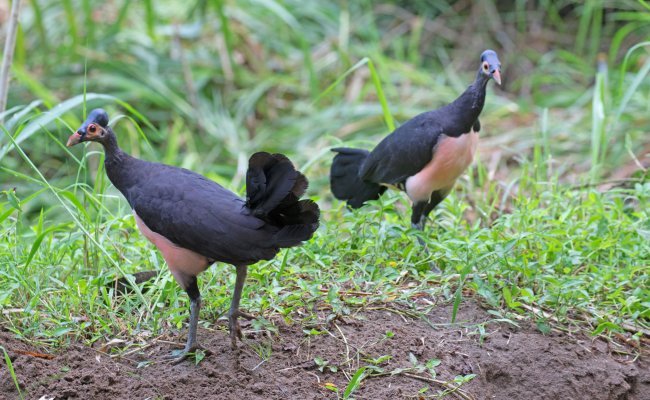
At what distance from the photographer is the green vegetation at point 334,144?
3.79 meters

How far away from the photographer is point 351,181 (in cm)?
477

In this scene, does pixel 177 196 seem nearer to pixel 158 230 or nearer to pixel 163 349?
pixel 158 230

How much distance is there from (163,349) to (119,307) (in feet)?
1.09

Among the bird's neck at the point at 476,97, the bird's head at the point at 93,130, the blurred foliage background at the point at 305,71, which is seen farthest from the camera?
the blurred foliage background at the point at 305,71

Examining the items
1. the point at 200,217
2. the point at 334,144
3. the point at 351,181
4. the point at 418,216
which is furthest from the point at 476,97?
the point at 334,144

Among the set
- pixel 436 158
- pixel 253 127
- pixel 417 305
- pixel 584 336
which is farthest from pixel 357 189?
pixel 253 127

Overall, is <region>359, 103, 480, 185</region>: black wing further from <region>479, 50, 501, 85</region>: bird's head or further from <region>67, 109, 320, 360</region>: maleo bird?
<region>67, 109, 320, 360</region>: maleo bird

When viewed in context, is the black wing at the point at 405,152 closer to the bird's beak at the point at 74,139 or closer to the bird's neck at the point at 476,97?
the bird's neck at the point at 476,97

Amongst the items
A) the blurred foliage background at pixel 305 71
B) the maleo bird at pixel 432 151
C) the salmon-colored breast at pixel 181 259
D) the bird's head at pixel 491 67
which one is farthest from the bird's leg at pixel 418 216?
the blurred foliage background at pixel 305 71

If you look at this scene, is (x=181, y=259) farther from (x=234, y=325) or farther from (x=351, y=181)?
(x=351, y=181)

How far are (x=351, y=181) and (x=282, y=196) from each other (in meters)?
1.67

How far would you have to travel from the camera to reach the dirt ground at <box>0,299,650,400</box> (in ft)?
10.5

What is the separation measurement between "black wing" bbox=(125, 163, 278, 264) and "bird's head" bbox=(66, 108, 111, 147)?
0.21m

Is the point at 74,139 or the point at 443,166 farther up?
the point at 74,139
